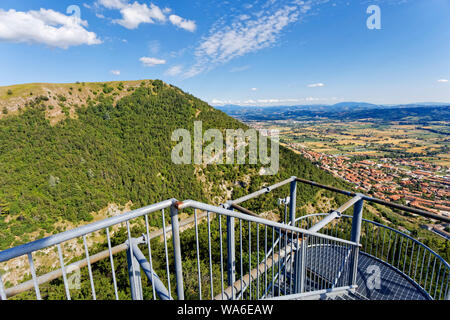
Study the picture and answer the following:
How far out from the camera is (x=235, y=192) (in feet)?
132

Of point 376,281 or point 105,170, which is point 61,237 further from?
point 105,170

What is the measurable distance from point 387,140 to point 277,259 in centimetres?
12413

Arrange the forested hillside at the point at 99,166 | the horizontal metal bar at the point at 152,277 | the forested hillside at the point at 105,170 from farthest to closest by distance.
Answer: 1. the forested hillside at the point at 99,166
2. the forested hillside at the point at 105,170
3. the horizontal metal bar at the point at 152,277

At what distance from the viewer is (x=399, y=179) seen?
2034 inches

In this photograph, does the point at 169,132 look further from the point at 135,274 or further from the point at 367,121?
the point at 367,121

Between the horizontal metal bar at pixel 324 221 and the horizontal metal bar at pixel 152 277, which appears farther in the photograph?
the horizontal metal bar at pixel 324 221

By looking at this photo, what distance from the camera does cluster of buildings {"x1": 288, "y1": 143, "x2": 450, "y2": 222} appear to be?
133ft

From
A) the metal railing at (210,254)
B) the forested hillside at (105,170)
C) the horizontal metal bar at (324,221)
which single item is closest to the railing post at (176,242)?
the metal railing at (210,254)

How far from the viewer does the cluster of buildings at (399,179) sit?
133ft

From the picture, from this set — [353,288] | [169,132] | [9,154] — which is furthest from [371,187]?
[9,154]

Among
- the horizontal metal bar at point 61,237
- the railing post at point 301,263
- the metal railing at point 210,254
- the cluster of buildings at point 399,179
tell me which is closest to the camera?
the horizontal metal bar at point 61,237

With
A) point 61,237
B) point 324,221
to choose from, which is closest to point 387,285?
point 324,221

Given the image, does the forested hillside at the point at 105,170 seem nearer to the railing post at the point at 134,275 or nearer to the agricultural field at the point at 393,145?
the railing post at the point at 134,275

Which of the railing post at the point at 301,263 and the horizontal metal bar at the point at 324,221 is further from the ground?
the horizontal metal bar at the point at 324,221
